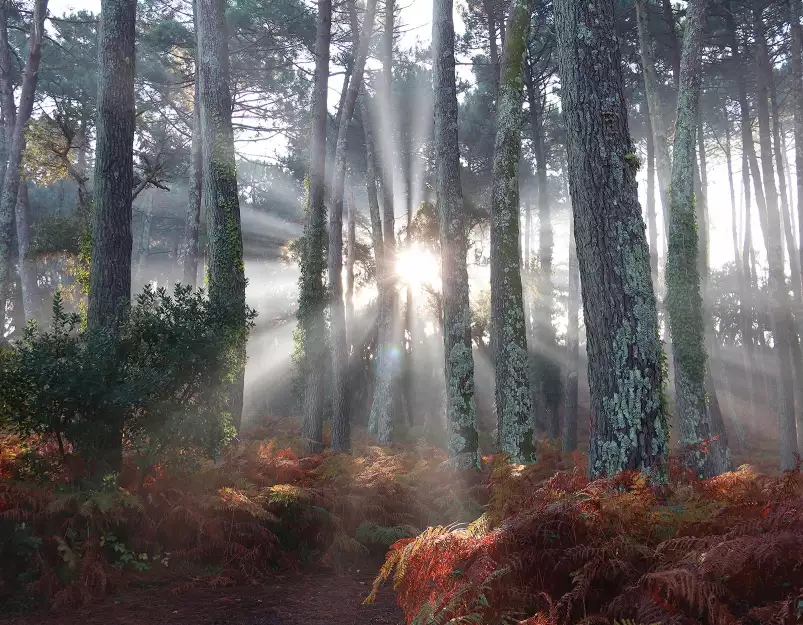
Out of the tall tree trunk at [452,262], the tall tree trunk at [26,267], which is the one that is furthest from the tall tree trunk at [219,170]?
the tall tree trunk at [26,267]

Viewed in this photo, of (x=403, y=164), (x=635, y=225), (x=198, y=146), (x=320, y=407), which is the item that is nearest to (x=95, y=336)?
(x=635, y=225)

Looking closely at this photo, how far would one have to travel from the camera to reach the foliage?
2.55 meters

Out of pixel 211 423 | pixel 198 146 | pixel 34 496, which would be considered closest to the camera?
pixel 34 496

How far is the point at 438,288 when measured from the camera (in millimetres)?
19875

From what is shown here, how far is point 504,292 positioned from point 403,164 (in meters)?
14.8

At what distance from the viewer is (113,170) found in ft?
27.3

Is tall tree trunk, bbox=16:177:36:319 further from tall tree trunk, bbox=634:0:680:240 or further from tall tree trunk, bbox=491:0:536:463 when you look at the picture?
tall tree trunk, bbox=634:0:680:240

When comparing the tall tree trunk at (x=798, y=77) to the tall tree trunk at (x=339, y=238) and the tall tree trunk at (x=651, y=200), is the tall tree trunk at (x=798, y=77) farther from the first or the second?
the tall tree trunk at (x=339, y=238)

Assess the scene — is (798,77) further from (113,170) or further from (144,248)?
(144,248)

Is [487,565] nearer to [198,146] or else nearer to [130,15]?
[130,15]

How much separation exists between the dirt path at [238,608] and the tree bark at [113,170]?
11.1ft

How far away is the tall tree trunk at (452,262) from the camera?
32.9ft

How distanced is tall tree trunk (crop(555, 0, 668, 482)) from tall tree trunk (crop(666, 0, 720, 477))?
6719mm

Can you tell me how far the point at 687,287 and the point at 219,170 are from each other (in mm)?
8465
